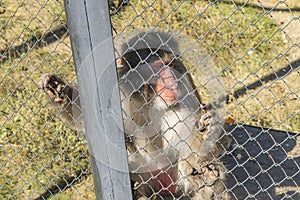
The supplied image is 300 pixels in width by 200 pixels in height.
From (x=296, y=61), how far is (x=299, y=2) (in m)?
0.84

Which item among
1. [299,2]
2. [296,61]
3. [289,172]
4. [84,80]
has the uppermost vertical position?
[299,2]

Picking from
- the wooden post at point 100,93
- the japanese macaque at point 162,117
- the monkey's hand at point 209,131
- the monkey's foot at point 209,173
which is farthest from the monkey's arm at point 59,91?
the monkey's foot at point 209,173

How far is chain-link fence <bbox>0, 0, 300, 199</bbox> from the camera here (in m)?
3.53

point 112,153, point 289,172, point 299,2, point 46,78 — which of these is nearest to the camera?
point 112,153

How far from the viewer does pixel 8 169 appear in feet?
15.7

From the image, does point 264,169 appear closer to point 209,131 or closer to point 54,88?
point 209,131

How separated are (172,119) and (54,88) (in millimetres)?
938

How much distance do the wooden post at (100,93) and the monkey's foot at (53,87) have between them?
1.82 feet

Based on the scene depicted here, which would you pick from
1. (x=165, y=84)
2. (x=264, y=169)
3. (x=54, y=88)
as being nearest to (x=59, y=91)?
(x=54, y=88)

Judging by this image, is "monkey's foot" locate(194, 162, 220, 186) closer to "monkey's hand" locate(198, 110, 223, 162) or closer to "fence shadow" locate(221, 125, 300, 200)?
"monkey's hand" locate(198, 110, 223, 162)

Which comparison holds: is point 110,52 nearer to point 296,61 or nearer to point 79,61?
point 79,61

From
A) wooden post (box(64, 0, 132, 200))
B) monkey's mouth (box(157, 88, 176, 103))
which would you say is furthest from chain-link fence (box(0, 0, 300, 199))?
wooden post (box(64, 0, 132, 200))

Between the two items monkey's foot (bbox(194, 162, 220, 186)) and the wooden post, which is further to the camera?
monkey's foot (bbox(194, 162, 220, 186))

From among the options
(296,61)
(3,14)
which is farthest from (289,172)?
(3,14)
